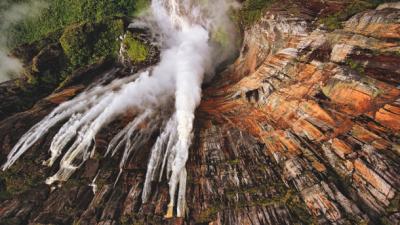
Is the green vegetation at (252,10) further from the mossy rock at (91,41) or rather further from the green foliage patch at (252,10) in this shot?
the mossy rock at (91,41)

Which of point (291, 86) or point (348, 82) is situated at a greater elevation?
point (348, 82)

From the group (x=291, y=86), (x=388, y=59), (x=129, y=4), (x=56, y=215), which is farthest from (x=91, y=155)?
(x=129, y=4)

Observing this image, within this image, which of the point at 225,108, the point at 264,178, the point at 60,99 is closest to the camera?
the point at 264,178

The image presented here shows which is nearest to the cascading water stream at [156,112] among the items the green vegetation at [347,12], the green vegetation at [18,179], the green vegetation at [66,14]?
the green vegetation at [18,179]

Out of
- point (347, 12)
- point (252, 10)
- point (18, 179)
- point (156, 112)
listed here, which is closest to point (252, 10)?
point (252, 10)

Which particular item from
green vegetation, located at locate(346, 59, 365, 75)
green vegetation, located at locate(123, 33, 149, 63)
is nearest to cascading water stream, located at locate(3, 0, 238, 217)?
green vegetation, located at locate(123, 33, 149, 63)

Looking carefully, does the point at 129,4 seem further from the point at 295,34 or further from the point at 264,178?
the point at 264,178

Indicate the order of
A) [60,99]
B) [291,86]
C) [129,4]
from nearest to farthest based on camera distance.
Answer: [291,86] → [60,99] → [129,4]
